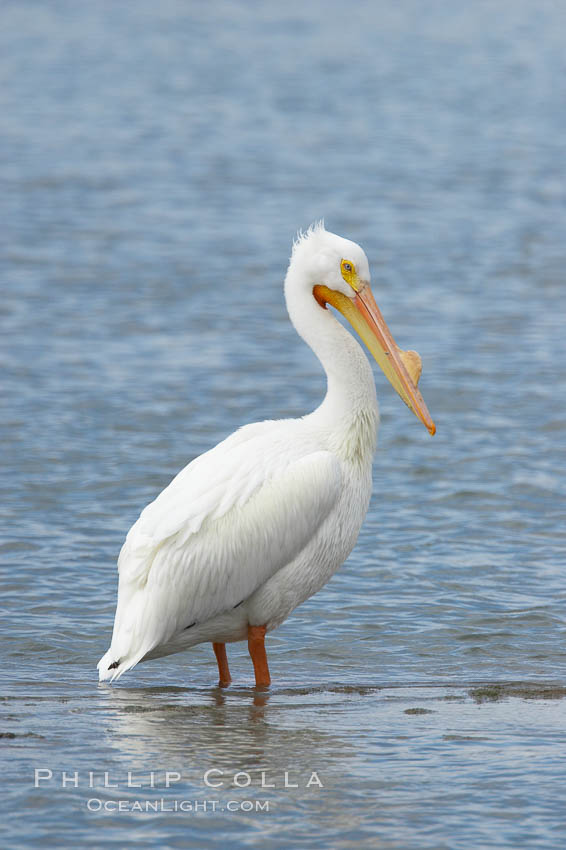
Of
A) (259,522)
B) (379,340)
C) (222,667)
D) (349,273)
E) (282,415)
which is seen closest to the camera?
(259,522)

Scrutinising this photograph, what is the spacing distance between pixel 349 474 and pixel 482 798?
1629 millimetres

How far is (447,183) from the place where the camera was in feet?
62.2

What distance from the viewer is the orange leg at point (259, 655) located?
557 centimetres

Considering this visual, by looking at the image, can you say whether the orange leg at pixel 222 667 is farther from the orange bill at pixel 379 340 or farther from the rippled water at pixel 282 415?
the orange bill at pixel 379 340

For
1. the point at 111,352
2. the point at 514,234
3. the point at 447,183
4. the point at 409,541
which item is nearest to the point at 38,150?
the point at 447,183

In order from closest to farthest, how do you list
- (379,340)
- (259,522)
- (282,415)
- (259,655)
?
(259,522)
(259,655)
(379,340)
(282,415)

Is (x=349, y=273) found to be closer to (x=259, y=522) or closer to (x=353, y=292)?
(x=353, y=292)

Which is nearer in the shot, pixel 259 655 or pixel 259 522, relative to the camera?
pixel 259 522

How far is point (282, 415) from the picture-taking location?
997cm

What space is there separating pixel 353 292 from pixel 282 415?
4.15 m

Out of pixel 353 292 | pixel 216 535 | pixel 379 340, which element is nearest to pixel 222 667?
pixel 216 535

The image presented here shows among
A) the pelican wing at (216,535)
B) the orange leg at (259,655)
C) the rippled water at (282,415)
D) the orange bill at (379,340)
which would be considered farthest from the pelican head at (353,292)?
the rippled water at (282,415)

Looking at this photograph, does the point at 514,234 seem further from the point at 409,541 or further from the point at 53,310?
the point at 409,541

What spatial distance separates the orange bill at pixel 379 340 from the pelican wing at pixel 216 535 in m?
0.58
